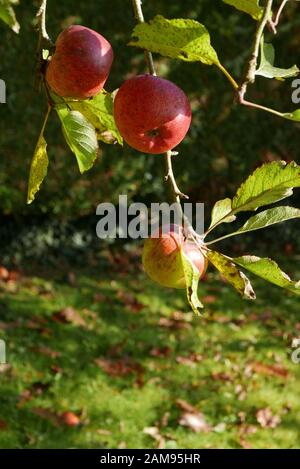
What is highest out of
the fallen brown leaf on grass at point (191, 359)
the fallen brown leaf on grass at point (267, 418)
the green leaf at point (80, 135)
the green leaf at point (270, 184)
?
the green leaf at point (80, 135)

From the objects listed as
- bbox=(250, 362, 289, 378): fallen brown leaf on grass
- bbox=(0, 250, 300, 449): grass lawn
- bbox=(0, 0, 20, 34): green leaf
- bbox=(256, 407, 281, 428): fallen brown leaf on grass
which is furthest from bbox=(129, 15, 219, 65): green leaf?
bbox=(250, 362, 289, 378): fallen brown leaf on grass

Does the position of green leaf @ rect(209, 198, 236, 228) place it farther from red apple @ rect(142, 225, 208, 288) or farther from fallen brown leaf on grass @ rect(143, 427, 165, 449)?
fallen brown leaf on grass @ rect(143, 427, 165, 449)

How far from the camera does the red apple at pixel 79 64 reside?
2.37 ft

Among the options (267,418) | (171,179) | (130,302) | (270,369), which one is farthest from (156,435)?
(171,179)

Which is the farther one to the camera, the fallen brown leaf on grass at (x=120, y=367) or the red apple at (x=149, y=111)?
the fallen brown leaf on grass at (x=120, y=367)

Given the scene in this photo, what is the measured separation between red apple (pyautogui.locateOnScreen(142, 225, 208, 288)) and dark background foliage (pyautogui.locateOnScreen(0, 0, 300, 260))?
3.45 meters

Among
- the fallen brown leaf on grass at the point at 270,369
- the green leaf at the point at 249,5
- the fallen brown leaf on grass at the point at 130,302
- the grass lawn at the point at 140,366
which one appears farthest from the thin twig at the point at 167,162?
the fallen brown leaf on grass at the point at 130,302

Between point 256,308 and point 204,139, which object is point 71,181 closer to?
point 204,139

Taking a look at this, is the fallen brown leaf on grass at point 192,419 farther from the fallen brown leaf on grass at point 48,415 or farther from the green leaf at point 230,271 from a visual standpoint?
the green leaf at point 230,271

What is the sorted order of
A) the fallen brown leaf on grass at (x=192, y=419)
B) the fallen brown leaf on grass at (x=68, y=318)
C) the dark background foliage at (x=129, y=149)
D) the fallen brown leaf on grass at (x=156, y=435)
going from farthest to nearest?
the dark background foliage at (x=129, y=149)
the fallen brown leaf on grass at (x=68, y=318)
the fallen brown leaf on grass at (x=192, y=419)
the fallen brown leaf on grass at (x=156, y=435)

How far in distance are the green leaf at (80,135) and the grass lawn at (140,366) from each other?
227 centimetres

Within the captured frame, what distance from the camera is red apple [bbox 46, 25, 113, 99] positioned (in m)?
0.72

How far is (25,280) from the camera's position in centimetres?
423
